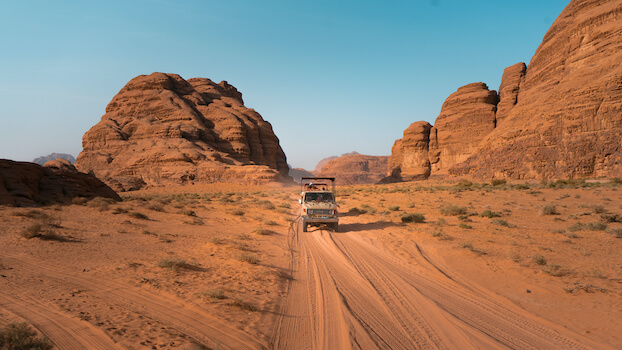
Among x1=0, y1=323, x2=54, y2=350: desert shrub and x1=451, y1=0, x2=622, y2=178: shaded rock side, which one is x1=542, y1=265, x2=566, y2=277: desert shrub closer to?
x1=0, y1=323, x2=54, y2=350: desert shrub

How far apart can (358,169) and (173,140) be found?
110m

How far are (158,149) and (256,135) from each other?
27.4 metres

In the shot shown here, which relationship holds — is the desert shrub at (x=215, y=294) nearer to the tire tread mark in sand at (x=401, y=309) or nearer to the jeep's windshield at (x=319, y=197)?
the tire tread mark in sand at (x=401, y=309)

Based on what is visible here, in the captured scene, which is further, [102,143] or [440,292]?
[102,143]

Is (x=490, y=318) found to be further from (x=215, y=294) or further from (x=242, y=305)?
(x=215, y=294)

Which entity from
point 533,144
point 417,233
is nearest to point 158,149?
point 417,233

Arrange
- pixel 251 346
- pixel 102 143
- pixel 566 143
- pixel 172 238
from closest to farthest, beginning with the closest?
pixel 251 346
pixel 172 238
pixel 566 143
pixel 102 143

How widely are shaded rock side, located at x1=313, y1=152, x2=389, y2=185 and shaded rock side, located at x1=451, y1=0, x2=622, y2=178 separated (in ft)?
301

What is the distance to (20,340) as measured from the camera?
2.90 meters

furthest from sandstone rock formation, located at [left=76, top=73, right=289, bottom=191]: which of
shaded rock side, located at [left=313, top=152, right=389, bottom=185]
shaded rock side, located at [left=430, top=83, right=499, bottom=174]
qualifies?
shaded rock side, located at [left=313, top=152, right=389, bottom=185]

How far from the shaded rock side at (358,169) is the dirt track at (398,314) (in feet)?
434

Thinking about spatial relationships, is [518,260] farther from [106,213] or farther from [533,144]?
[533,144]

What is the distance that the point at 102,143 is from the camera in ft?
215

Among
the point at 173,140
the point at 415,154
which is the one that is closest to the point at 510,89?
the point at 415,154
